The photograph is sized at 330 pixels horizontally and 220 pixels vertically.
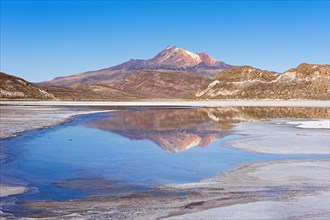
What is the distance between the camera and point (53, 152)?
20625 millimetres

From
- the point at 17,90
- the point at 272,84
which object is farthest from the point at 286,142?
the point at 17,90

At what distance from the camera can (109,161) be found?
58.5 ft

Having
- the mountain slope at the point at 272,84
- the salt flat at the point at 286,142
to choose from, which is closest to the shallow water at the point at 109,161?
the salt flat at the point at 286,142

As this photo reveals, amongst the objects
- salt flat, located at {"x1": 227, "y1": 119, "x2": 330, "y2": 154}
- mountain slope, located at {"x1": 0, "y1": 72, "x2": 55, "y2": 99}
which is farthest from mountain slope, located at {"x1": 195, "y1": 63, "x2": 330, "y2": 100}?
salt flat, located at {"x1": 227, "y1": 119, "x2": 330, "y2": 154}

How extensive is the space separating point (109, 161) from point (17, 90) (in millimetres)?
145894

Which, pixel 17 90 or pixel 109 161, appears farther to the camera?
pixel 17 90

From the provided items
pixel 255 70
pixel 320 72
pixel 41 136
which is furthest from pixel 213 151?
pixel 255 70

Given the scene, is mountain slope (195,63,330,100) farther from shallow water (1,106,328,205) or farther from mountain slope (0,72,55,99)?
shallow water (1,106,328,205)

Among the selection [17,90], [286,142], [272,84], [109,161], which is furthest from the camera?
[17,90]

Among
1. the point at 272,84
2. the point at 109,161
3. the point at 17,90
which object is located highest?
the point at 272,84

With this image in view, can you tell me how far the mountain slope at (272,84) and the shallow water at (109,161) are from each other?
90978 millimetres

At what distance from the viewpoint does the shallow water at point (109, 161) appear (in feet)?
42.4

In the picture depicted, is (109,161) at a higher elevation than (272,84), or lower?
lower

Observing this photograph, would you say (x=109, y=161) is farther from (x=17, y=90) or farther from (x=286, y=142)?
(x=17, y=90)
